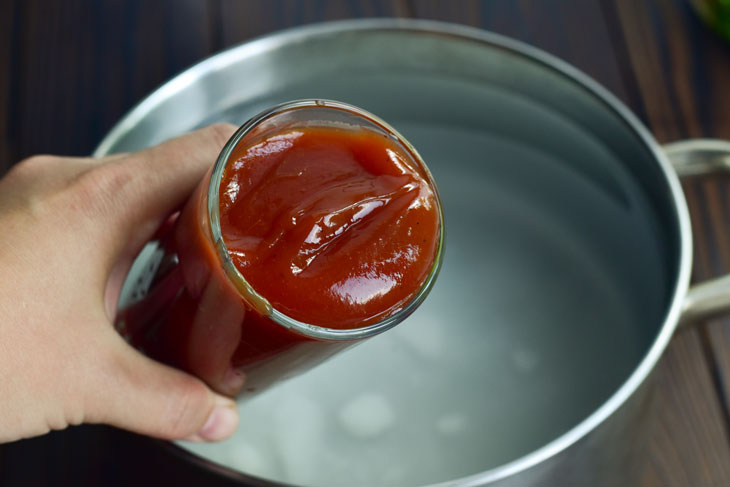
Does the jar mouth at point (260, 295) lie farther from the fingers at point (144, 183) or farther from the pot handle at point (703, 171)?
the pot handle at point (703, 171)

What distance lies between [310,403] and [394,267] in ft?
1.07

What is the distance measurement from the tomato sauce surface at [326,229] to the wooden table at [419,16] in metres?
0.44

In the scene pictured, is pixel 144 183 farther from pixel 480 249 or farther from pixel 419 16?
pixel 419 16

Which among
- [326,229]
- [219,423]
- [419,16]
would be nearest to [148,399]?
[219,423]

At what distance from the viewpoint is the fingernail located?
600 mm

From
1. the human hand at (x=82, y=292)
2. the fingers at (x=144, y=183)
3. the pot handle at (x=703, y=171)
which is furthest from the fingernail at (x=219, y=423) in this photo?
the pot handle at (x=703, y=171)

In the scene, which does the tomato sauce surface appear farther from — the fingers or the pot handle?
the pot handle

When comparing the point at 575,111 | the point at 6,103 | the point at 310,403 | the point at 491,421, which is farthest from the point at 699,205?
the point at 6,103

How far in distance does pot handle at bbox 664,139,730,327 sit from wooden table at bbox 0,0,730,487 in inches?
7.8

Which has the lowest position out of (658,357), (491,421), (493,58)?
(491,421)

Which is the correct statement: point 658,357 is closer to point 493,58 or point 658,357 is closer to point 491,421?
point 491,421

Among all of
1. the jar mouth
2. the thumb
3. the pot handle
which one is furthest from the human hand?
the pot handle

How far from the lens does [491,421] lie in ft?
2.49

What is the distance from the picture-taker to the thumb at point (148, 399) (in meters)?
0.55
